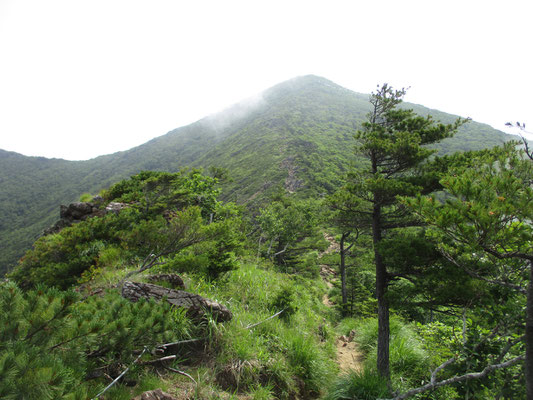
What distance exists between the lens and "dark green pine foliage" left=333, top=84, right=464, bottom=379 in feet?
18.0

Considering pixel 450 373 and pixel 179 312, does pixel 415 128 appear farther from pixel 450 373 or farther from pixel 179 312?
pixel 179 312

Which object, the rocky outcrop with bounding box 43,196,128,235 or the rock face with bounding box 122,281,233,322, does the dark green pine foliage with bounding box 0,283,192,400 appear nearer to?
the rock face with bounding box 122,281,233,322

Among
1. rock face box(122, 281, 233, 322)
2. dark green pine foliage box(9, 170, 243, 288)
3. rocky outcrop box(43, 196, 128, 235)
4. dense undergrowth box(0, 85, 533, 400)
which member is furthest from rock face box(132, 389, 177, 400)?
rocky outcrop box(43, 196, 128, 235)

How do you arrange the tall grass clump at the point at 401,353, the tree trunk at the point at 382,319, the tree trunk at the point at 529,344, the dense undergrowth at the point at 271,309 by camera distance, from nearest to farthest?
the dense undergrowth at the point at 271,309, the tree trunk at the point at 529,344, the tree trunk at the point at 382,319, the tall grass clump at the point at 401,353

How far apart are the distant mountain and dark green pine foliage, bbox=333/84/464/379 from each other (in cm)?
2132

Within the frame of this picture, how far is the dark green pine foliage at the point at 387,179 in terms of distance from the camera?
548cm

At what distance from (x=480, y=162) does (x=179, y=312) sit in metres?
6.13

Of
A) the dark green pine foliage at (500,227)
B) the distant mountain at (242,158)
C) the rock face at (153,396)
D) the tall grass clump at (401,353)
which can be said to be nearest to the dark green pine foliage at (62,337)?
the rock face at (153,396)

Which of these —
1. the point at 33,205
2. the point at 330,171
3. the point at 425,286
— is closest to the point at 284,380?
the point at 425,286

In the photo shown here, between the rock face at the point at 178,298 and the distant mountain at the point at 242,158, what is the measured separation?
24.9 meters

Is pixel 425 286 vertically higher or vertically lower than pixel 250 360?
higher

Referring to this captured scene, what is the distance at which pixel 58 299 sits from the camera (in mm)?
1823

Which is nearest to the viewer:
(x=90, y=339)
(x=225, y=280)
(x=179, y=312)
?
(x=90, y=339)

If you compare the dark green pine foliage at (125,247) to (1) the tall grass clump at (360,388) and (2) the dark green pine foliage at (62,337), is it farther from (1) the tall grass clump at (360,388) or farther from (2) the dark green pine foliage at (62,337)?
(1) the tall grass clump at (360,388)
